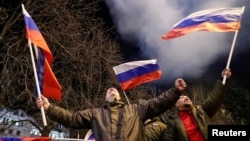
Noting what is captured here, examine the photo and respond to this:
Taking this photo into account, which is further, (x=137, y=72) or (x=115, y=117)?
(x=137, y=72)

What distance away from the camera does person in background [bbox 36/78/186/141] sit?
406 centimetres

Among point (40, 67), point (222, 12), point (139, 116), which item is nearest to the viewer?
point (139, 116)

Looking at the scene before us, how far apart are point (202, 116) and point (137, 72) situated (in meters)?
2.60

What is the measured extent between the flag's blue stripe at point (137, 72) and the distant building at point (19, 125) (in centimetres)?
937

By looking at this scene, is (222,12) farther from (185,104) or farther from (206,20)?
(185,104)

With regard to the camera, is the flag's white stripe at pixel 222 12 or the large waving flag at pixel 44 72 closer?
the large waving flag at pixel 44 72

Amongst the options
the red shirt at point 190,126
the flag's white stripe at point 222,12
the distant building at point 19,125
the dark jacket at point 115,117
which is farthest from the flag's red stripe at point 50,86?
the distant building at point 19,125

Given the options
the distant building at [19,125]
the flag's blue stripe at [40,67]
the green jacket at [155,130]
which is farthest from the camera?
the distant building at [19,125]

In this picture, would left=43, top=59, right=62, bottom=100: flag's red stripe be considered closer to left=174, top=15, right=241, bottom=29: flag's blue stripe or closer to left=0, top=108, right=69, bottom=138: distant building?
left=174, top=15, right=241, bottom=29: flag's blue stripe

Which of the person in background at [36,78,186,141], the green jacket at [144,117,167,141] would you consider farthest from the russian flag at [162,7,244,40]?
the person in background at [36,78,186,141]

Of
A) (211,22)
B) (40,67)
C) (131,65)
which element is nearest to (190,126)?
(211,22)

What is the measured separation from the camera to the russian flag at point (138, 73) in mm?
6898

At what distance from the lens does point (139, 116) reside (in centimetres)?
429

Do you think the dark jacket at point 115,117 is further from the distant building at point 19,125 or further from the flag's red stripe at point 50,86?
the distant building at point 19,125
